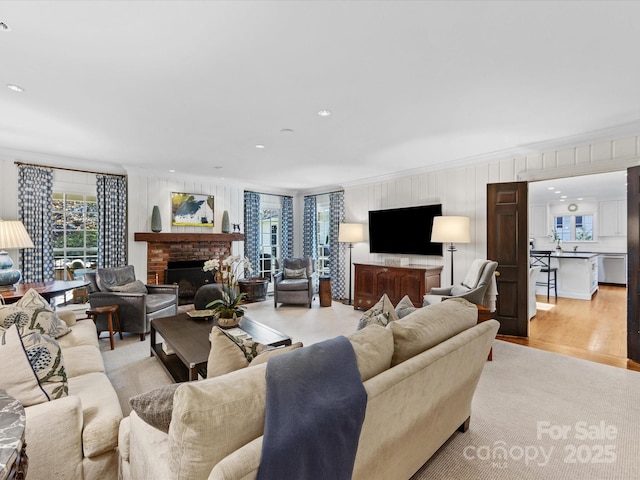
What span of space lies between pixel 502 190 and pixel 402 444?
147 inches

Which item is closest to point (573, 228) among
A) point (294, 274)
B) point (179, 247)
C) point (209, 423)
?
point (294, 274)

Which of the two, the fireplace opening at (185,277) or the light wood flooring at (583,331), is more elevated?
the fireplace opening at (185,277)

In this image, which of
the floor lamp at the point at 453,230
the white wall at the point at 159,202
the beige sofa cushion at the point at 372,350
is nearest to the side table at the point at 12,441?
the beige sofa cushion at the point at 372,350

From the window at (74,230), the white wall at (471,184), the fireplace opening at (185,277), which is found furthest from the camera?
the fireplace opening at (185,277)

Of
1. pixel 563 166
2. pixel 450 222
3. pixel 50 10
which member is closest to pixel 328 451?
pixel 50 10

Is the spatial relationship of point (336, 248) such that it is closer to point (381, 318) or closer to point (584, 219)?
point (381, 318)

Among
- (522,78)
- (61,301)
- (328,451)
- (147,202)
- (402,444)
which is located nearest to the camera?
(328,451)

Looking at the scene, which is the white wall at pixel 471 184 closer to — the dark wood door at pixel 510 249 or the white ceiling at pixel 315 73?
the dark wood door at pixel 510 249

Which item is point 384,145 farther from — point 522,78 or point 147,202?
point 147,202

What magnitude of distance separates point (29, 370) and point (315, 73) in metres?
2.33

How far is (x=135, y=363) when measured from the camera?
327 centimetres

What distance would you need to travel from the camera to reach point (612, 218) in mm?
8594

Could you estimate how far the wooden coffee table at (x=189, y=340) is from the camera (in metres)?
2.33

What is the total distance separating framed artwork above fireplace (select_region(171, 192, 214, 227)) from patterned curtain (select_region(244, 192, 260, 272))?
814 mm
